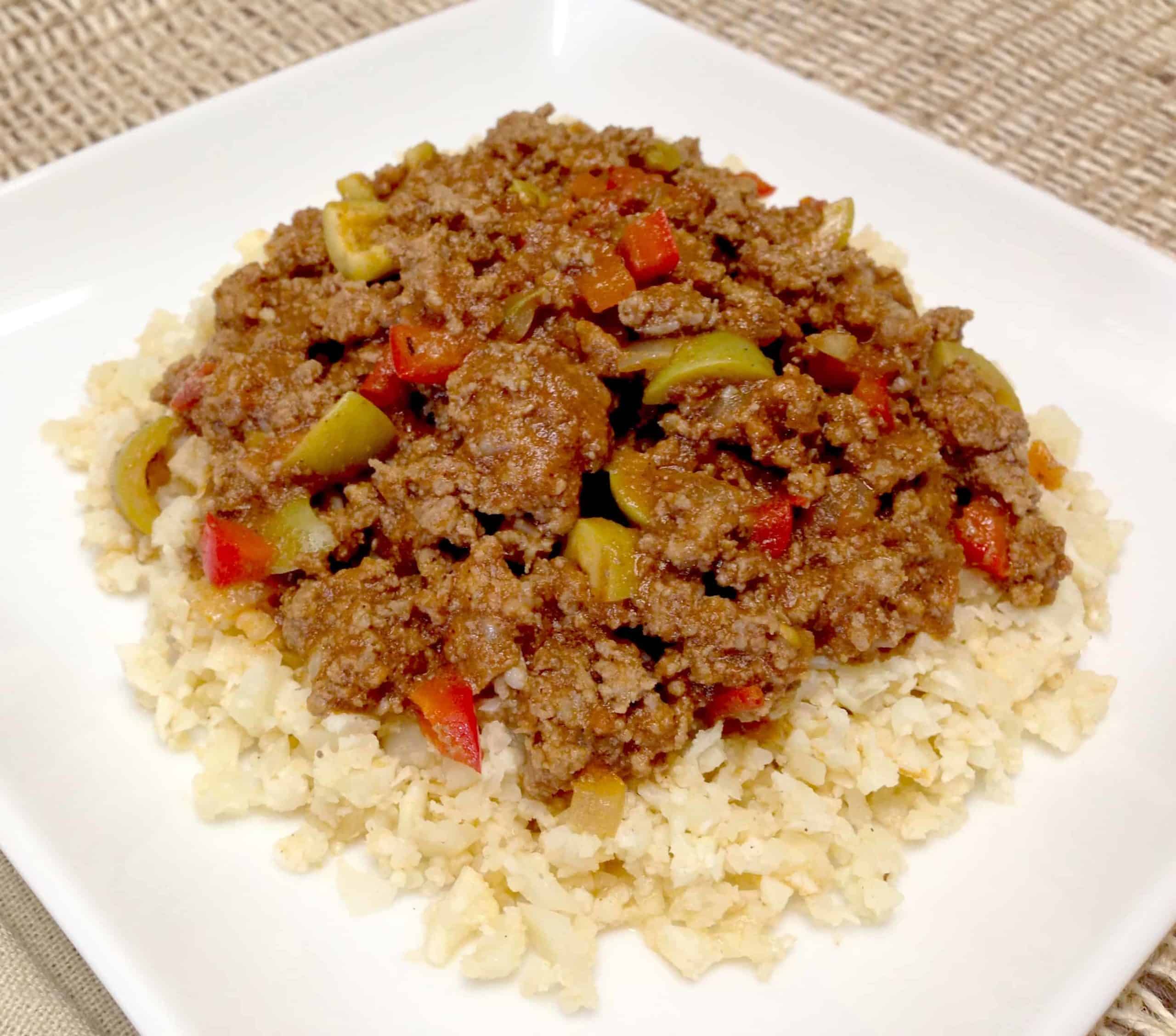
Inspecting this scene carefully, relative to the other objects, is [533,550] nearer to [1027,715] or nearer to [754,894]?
[754,894]

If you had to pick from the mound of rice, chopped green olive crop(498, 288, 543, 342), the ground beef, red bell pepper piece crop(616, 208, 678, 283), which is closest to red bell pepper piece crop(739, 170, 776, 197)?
the ground beef

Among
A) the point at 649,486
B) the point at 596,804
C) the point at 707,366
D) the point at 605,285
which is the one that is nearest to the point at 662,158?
the point at 605,285

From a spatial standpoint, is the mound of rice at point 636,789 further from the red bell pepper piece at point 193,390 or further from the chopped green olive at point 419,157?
the chopped green olive at point 419,157

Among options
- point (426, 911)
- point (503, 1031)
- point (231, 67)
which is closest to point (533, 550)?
point (426, 911)

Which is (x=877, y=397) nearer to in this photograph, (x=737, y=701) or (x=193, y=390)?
(x=737, y=701)

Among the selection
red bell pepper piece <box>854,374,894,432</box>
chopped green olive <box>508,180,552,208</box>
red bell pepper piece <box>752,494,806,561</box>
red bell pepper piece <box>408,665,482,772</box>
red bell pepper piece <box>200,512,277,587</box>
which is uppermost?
chopped green olive <box>508,180,552,208</box>

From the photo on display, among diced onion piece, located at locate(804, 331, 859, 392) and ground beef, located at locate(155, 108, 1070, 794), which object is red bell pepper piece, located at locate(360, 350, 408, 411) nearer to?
ground beef, located at locate(155, 108, 1070, 794)

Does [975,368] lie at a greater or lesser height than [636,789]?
greater
